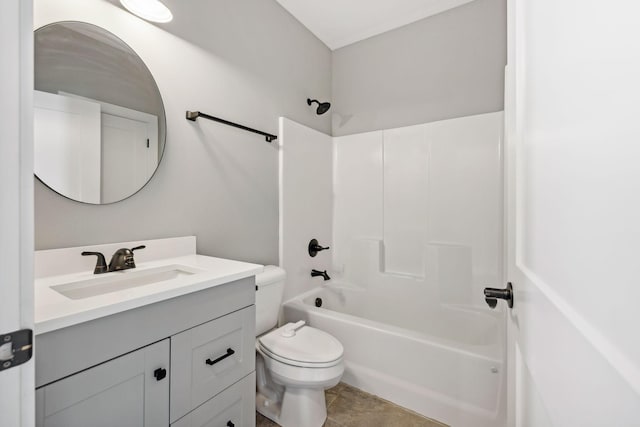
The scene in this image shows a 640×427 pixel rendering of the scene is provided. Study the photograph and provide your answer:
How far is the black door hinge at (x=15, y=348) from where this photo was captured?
40 cm

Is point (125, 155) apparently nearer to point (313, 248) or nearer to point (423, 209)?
point (313, 248)

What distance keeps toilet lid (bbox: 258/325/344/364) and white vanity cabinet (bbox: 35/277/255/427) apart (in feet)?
0.95

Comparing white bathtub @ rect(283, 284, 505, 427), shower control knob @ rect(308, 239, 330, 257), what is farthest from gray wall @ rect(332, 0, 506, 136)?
white bathtub @ rect(283, 284, 505, 427)

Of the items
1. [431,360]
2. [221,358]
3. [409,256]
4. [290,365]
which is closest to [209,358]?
[221,358]

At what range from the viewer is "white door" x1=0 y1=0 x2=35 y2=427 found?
0.40 metres

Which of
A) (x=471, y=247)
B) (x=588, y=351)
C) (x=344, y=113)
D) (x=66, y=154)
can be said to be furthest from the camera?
(x=344, y=113)

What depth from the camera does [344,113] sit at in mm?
2660

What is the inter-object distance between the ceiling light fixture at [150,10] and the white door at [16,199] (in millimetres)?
1021

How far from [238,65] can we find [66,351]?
5.47 ft

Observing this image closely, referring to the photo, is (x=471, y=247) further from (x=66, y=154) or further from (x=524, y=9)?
(x=66, y=154)

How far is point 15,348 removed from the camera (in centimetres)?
41

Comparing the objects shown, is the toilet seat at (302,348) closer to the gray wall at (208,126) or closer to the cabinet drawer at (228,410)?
the cabinet drawer at (228,410)

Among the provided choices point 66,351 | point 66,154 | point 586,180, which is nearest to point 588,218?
point 586,180

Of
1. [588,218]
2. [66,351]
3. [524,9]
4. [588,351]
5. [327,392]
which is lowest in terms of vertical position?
[327,392]
